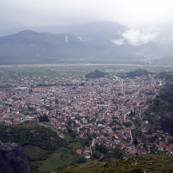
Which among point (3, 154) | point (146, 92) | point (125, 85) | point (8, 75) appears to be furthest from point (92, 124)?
point (8, 75)

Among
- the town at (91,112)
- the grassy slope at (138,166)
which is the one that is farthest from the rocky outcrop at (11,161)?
the town at (91,112)

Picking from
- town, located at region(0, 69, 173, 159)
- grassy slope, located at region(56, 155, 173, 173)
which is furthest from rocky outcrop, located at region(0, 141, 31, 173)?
town, located at region(0, 69, 173, 159)

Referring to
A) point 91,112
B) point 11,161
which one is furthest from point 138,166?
point 91,112

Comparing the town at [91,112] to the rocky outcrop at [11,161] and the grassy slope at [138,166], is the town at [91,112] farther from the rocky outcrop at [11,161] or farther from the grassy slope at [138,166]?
the grassy slope at [138,166]

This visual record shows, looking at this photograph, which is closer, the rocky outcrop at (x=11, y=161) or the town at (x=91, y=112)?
the rocky outcrop at (x=11, y=161)

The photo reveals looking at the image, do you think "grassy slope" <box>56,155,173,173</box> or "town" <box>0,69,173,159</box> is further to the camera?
"town" <box>0,69,173,159</box>

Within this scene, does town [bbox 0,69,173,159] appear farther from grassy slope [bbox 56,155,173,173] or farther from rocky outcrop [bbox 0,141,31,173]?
grassy slope [bbox 56,155,173,173]

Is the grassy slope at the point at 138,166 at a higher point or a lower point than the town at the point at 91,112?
higher
